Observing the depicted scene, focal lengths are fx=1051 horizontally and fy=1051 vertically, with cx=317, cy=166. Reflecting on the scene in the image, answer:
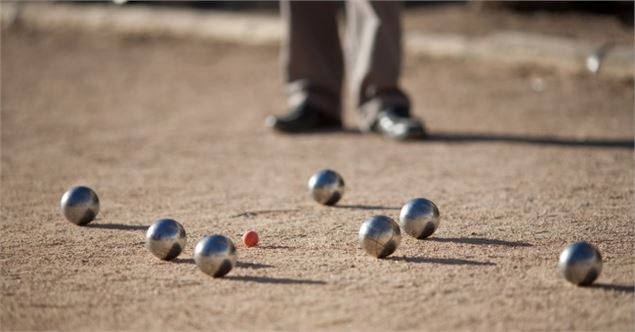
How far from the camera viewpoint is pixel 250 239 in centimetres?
427

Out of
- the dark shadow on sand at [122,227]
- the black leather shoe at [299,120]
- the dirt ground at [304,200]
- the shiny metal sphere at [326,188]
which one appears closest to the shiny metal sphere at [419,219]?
the dirt ground at [304,200]

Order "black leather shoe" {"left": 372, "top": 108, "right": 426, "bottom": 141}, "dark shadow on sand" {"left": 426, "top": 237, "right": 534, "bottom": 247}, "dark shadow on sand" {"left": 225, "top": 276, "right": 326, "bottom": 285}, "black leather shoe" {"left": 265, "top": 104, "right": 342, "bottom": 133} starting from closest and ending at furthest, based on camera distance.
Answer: "dark shadow on sand" {"left": 225, "top": 276, "right": 326, "bottom": 285} < "dark shadow on sand" {"left": 426, "top": 237, "right": 534, "bottom": 247} < "black leather shoe" {"left": 372, "top": 108, "right": 426, "bottom": 141} < "black leather shoe" {"left": 265, "top": 104, "right": 342, "bottom": 133}

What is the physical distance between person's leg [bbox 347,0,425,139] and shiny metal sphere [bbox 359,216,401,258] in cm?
276

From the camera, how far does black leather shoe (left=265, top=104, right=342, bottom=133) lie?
723 cm

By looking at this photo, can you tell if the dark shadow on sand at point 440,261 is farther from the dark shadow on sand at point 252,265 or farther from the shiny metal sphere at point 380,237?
the dark shadow on sand at point 252,265

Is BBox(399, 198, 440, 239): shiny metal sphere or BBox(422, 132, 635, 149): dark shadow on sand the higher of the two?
BBox(422, 132, 635, 149): dark shadow on sand

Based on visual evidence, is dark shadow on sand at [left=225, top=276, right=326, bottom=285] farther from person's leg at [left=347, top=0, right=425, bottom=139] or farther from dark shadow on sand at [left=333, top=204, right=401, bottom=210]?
person's leg at [left=347, top=0, right=425, bottom=139]

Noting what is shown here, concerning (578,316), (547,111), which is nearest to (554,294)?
(578,316)

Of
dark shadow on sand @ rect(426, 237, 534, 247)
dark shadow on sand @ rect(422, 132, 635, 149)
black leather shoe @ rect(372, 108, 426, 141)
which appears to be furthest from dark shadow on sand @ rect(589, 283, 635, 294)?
black leather shoe @ rect(372, 108, 426, 141)

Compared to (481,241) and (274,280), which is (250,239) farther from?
(481,241)

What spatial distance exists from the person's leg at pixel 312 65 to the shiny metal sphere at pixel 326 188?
2228mm

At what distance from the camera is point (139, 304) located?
3551 millimetres

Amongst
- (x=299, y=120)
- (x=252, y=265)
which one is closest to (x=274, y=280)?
(x=252, y=265)

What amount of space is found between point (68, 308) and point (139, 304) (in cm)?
24
